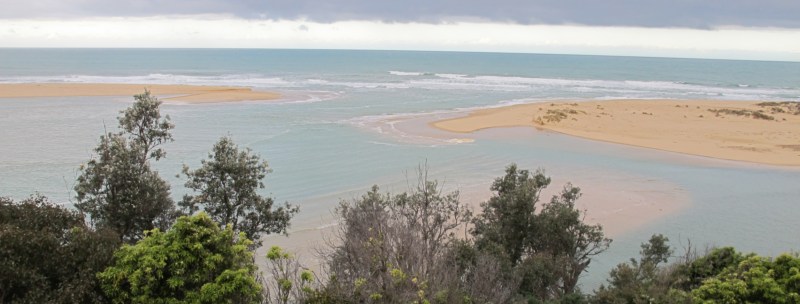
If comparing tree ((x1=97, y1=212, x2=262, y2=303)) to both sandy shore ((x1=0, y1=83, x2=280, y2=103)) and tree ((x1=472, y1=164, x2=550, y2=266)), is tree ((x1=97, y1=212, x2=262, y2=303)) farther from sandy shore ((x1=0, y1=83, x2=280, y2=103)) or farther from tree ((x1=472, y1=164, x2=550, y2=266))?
sandy shore ((x1=0, y1=83, x2=280, y2=103))

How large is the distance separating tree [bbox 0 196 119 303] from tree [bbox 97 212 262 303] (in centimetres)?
33

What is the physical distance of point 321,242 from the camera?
73.2 ft

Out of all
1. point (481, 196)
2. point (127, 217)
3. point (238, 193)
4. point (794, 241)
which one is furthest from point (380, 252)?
point (794, 241)

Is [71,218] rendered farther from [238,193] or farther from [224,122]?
[224,122]

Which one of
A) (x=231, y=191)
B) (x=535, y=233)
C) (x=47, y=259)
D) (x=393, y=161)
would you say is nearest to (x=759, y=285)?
(x=535, y=233)

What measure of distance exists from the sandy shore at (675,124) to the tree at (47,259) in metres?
37.6

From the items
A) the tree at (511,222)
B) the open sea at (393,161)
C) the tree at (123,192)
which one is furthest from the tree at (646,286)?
the tree at (123,192)

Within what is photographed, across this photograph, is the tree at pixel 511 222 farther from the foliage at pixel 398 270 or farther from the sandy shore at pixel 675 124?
the sandy shore at pixel 675 124

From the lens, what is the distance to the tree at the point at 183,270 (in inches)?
444

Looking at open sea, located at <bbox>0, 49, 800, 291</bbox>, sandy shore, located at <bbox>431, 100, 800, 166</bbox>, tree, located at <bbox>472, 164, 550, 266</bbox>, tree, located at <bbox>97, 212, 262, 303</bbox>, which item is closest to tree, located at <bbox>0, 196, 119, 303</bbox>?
A: tree, located at <bbox>97, 212, 262, 303</bbox>

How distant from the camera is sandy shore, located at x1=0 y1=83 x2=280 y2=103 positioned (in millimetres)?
69625

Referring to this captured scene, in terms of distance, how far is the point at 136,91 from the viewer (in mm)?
75688

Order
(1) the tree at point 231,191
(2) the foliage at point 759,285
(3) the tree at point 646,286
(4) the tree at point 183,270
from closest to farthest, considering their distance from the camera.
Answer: (4) the tree at point 183,270
(2) the foliage at point 759,285
(3) the tree at point 646,286
(1) the tree at point 231,191

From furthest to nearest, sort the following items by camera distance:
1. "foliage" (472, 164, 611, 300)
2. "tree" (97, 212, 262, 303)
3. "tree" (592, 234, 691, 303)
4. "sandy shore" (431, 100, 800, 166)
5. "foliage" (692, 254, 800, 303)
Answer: "sandy shore" (431, 100, 800, 166) → "foliage" (472, 164, 611, 300) → "tree" (592, 234, 691, 303) → "foliage" (692, 254, 800, 303) → "tree" (97, 212, 262, 303)
